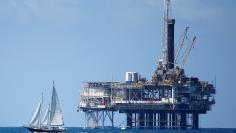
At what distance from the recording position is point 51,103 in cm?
17375

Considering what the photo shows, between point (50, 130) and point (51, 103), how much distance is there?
4.54 m

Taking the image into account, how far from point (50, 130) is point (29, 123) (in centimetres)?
433

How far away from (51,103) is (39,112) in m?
3.89

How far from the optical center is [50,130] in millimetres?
174000

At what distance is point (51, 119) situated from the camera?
173750mm

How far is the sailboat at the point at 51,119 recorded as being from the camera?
569ft

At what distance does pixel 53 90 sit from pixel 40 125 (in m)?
6.38

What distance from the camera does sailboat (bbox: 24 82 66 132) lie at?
569 ft

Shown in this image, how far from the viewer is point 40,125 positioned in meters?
175

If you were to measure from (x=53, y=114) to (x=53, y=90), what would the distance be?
13.2 ft

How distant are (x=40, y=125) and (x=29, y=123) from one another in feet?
7.67

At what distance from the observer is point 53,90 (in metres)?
174

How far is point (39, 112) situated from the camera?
176500 millimetres

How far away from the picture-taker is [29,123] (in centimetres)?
17600
